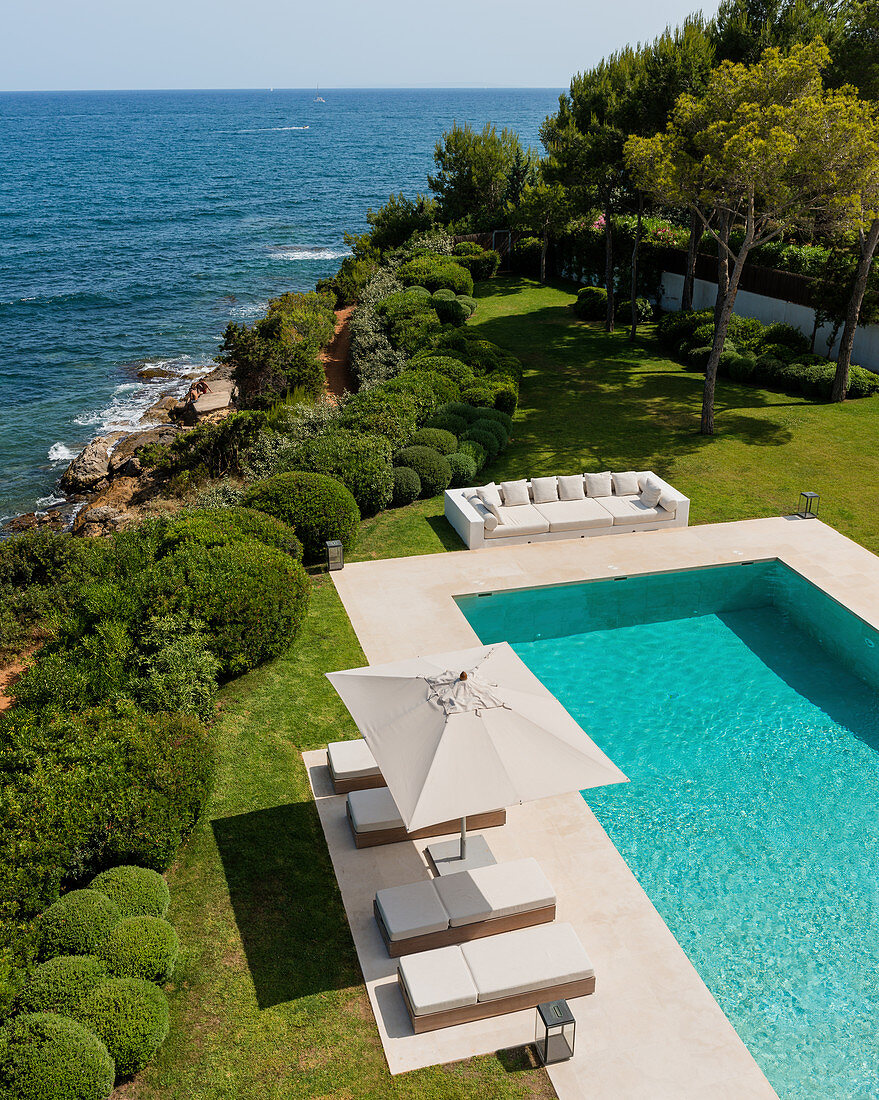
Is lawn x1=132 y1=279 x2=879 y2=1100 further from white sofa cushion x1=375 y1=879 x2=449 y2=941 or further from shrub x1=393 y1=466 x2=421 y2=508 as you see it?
white sofa cushion x1=375 y1=879 x2=449 y2=941

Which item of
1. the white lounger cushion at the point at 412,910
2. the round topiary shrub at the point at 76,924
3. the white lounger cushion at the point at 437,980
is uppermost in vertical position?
the round topiary shrub at the point at 76,924

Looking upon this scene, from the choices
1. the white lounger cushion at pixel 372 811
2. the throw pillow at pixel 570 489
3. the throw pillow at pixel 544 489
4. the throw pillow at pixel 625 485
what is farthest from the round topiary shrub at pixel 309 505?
the white lounger cushion at pixel 372 811

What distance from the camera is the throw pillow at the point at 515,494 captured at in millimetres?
17094

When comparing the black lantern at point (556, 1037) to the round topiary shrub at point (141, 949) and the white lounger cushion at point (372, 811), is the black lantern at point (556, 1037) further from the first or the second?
the round topiary shrub at point (141, 949)

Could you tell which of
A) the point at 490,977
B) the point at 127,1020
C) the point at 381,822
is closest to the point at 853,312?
the point at 381,822

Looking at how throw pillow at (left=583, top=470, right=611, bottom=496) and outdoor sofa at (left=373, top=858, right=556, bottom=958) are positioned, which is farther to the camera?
throw pillow at (left=583, top=470, right=611, bottom=496)

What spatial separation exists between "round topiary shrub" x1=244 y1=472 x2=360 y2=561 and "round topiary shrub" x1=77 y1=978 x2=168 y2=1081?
356 inches

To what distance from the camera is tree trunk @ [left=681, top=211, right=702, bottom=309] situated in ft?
91.2

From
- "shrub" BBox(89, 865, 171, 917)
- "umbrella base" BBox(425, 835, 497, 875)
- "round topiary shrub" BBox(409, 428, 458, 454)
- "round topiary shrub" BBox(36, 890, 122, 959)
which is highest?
"round topiary shrub" BBox(409, 428, 458, 454)

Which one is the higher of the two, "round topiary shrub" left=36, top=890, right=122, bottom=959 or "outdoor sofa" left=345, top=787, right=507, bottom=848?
"round topiary shrub" left=36, top=890, right=122, bottom=959

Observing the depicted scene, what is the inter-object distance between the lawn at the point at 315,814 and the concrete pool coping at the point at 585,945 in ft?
0.65

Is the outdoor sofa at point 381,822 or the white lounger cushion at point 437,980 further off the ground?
the white lounger cushion at point 437,980

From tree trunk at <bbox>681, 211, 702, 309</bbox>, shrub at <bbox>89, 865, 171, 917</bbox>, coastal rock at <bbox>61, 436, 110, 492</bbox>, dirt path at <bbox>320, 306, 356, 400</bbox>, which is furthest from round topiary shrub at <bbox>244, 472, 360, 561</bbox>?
tree trunk at <bbox>681, 211, 702, 309</bbox>

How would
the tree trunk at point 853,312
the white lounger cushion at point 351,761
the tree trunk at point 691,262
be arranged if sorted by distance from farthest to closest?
the tree trunk at point 691,262
the tree trunk at point 853,312
the white lounger cushion at point 351,761
